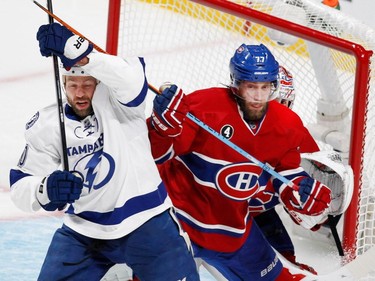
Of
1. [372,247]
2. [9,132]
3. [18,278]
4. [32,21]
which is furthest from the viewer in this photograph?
[32,21]

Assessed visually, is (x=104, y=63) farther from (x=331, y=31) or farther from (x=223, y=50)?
(x=223, y=50)

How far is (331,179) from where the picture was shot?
3539mm

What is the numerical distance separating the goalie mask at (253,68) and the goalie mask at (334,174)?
0.40 meters

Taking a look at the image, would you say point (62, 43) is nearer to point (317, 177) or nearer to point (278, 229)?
point (278, 229)

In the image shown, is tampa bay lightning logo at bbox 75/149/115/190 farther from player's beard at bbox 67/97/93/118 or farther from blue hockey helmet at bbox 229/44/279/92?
blue hockey helmet at bbox 229/44/279/92

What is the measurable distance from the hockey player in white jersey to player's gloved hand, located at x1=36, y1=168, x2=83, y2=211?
7 centimetres

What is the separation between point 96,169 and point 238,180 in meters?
0.49

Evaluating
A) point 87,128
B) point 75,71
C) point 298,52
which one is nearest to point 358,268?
point 87,128

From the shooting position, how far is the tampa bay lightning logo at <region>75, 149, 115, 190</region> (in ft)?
9.04

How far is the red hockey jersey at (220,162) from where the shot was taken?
9.88 feet

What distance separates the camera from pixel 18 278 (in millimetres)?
3502

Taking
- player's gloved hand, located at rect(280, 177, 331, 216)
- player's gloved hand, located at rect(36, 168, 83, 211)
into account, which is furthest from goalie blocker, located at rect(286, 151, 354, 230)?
player's gloved hand, located at rect(36, 168, 83, 211)

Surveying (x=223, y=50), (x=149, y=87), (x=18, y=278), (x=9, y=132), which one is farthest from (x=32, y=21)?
(x=149, y=87)

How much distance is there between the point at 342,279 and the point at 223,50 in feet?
4.10
